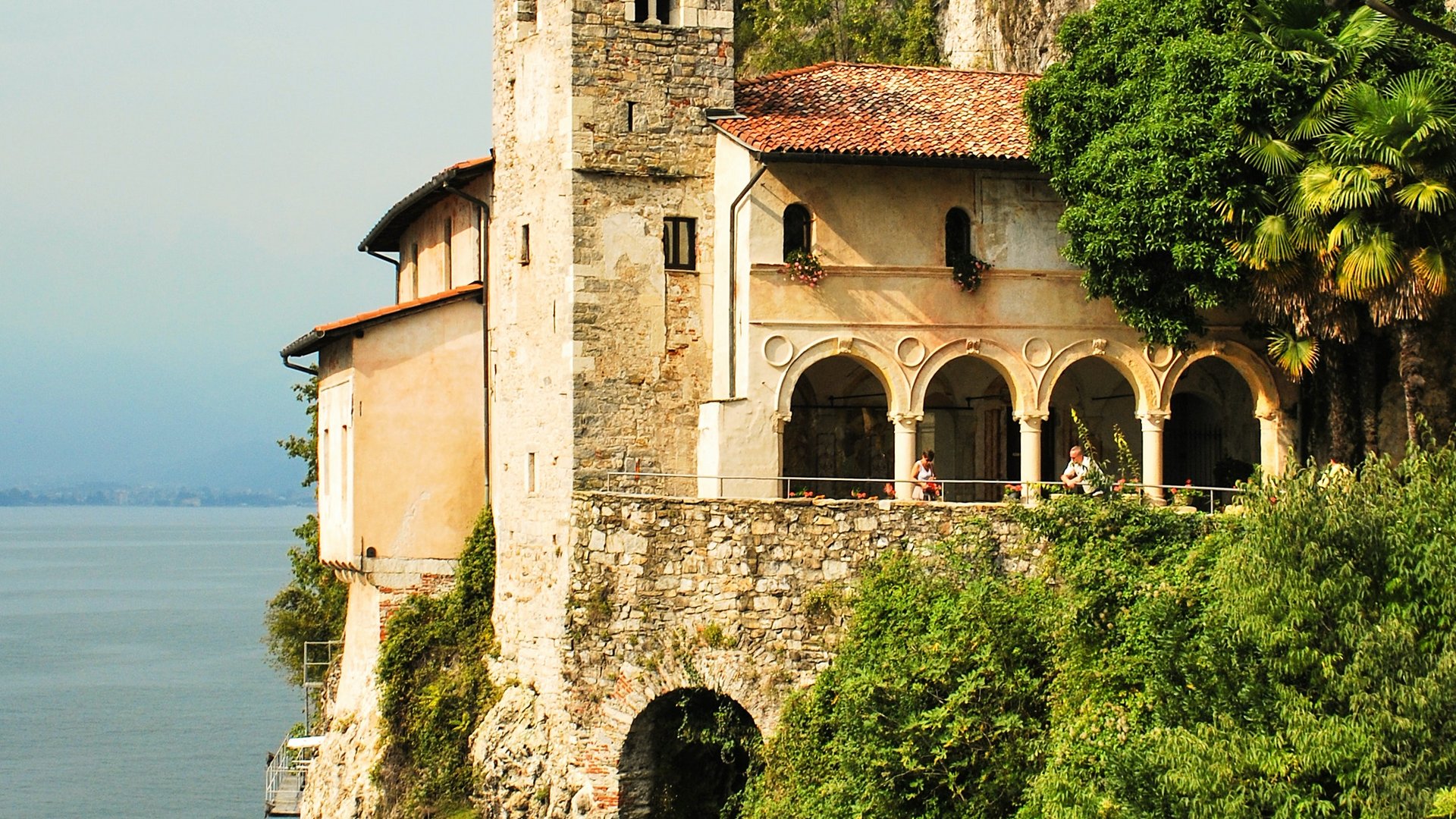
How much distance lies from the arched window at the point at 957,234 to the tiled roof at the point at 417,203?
811cm

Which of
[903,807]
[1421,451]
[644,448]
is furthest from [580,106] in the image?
[1421,451]

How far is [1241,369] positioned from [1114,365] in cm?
197

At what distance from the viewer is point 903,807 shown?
2475 cm

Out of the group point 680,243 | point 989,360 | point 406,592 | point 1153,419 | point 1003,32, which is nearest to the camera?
point 680,243

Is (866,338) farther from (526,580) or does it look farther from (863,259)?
(526,580)

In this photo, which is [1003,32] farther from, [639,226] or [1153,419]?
[639,226]

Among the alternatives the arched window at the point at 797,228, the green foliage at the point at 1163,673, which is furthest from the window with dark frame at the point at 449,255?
the green foliage at the point at 1163,673

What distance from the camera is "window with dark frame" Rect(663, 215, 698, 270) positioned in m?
29.5

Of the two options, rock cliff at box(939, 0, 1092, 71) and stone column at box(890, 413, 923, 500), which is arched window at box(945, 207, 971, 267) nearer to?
stone column at box(890, 413, 923, 500)

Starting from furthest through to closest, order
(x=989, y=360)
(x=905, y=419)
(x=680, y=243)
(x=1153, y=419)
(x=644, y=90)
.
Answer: (x=1153, y=419) → (x=989, y=360) → (x=680, y=243) → (x=644, y=90) → (x=905, y=419)

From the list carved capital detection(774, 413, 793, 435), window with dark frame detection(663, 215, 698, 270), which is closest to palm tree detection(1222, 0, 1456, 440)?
carved capital detection(774, 413, 793, 435)

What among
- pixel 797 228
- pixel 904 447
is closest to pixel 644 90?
pixel 797 228

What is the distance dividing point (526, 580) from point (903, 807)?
794 centimetres

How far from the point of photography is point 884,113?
30297 mm
